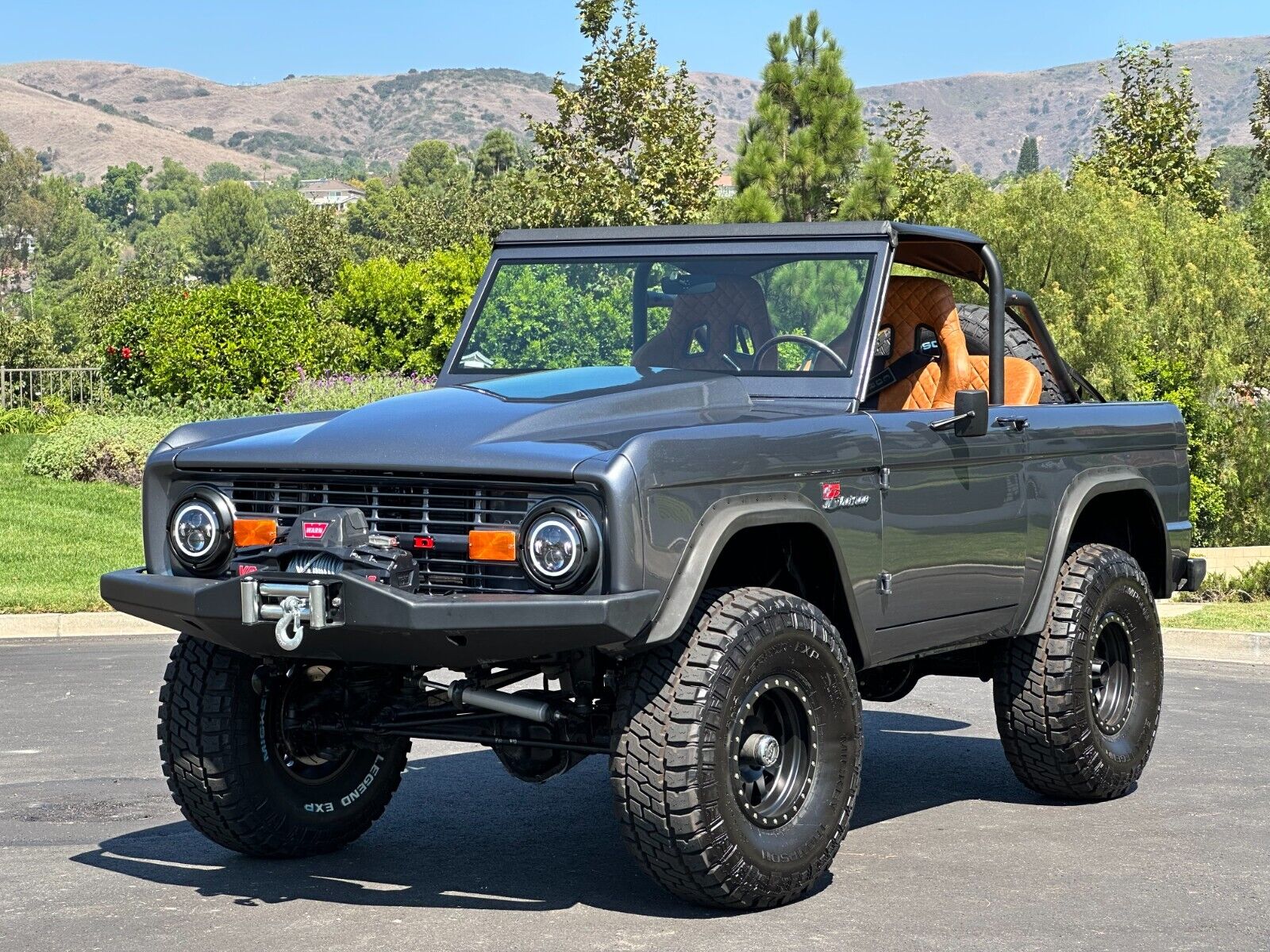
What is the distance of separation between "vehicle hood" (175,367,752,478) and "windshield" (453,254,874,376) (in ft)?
1.29

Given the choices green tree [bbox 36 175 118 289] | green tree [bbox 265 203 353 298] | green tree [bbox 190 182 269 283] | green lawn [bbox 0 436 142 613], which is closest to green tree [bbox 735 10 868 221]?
green lawn [bbox 0 436 142 613]

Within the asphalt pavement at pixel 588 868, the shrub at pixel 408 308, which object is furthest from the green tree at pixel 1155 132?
the asphalt pavement at pixel 588 868

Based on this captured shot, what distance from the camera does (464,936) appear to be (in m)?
5.11

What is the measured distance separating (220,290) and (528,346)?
1695 cm

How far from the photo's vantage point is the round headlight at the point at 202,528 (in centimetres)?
558

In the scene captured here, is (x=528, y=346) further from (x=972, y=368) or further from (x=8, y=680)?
(x=8, y=680)

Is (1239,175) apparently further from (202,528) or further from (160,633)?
(202,528)

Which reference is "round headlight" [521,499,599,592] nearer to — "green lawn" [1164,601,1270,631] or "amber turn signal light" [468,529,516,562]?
"amber turn signal light" [468,529,516,562]

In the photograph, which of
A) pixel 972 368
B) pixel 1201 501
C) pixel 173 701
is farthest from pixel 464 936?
pixel 1201 501

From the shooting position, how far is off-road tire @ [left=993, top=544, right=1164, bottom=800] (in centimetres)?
700

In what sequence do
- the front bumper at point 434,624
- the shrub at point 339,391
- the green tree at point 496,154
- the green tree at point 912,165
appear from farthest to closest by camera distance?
the green tree at point 496,154 → the green tree at point 912,165 → the shrub at point 339,391 → the front bumper at point 434,624

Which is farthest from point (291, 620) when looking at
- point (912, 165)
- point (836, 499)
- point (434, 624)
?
point (912, 165)

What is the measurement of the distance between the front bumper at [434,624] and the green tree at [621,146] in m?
28.2

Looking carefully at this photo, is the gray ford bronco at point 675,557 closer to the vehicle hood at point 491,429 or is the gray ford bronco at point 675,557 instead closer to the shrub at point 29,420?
the vehicle hood at point 491,429
